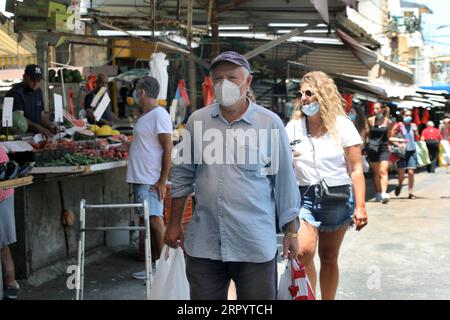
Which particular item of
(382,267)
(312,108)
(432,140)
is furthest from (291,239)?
(432,140)

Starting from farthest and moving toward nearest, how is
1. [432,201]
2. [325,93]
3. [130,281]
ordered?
[432,201]
[130,281]
[325,93]

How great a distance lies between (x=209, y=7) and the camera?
1089 centimetres

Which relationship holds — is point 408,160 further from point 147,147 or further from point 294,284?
point 294,284

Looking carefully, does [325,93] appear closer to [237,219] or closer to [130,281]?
[237,219]

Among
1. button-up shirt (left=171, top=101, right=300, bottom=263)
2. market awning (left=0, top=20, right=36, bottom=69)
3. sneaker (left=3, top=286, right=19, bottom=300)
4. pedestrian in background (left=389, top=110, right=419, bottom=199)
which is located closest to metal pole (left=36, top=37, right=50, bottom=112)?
sneaker (left=3, top=286, right=19, bottom=300)

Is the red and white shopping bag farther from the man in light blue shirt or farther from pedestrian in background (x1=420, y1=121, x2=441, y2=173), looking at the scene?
pedestrian in background (x1=420, y1=121, x2=441, y2=173)

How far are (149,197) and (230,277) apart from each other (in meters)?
2.99

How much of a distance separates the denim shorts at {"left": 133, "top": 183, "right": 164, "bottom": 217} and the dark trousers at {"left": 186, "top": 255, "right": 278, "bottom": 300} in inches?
114

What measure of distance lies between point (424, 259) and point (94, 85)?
6024mm

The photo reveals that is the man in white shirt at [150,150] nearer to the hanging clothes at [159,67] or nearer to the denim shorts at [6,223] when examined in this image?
the denim shorts at [6,223]

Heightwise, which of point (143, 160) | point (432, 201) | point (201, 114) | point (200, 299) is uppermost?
point (201, 114)

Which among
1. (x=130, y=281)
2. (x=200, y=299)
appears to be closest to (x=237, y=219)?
(x=200, y=299)

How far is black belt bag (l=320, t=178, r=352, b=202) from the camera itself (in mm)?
5281

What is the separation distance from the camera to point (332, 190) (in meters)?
5.30
